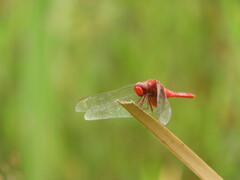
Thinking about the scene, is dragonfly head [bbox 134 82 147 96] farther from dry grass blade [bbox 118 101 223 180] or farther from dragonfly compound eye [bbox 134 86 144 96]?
dry grass blade [bbox 118 101 223 180]

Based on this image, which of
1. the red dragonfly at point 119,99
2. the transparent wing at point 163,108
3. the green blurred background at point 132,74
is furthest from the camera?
the green blurred background at point 132,74

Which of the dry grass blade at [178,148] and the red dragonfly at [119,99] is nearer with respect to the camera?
the dry grass blade at [178,148]

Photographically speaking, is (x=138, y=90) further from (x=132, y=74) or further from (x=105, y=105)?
(x=132, y=74)

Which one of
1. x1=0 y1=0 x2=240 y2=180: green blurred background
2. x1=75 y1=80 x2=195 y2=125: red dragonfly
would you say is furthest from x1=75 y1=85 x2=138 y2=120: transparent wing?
x1=0 y1=0 x2=240 y2=180: green blurred background

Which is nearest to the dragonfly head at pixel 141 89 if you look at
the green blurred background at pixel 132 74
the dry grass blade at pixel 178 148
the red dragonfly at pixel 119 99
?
the red dragonfly at pixel 119 99

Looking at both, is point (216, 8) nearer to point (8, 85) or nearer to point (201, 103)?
point (201, 103)

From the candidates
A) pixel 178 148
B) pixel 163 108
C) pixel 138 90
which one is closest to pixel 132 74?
pixel 138 90

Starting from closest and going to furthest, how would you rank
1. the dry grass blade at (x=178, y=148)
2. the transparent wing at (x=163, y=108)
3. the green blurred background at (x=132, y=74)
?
the dry grass blade at (x=178, y=148)
the transparent wing at (x=163, y=108)
the green blurred background at (x=132, y=74)

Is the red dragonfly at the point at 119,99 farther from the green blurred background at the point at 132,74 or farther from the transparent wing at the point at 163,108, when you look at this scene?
the green blurred background at the point at 132,74
